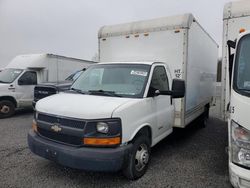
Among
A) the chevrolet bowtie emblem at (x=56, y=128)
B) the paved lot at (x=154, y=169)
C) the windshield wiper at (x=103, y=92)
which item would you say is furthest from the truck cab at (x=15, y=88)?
the chevrolet bowtie emblem at (x=56, y=128)

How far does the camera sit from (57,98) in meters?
4.16

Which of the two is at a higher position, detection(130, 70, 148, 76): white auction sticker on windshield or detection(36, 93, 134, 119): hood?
detection(130, 70, 148, 76): white auction sticker on windshield

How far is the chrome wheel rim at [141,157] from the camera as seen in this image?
397 cm

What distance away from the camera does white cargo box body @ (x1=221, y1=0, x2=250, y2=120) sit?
4.21 meters

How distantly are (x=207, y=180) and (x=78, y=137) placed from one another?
2383 mm

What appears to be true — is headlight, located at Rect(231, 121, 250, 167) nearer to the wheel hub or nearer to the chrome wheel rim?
the chrome wheel rim

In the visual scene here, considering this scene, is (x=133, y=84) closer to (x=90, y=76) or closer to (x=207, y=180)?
(x=90, y=76)

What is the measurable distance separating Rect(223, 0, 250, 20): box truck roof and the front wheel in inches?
111

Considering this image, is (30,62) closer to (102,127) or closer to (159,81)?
(159,81)

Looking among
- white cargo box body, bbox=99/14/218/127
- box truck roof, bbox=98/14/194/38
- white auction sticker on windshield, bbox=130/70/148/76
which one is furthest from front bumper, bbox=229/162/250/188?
box truck roof, bbox=98/14/194/38

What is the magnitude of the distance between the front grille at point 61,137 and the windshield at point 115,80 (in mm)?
984

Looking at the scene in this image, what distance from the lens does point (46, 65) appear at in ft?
35.8

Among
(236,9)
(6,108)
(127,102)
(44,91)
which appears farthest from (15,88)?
(236,9)

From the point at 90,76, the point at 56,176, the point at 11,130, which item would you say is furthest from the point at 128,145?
the point at 11,130
